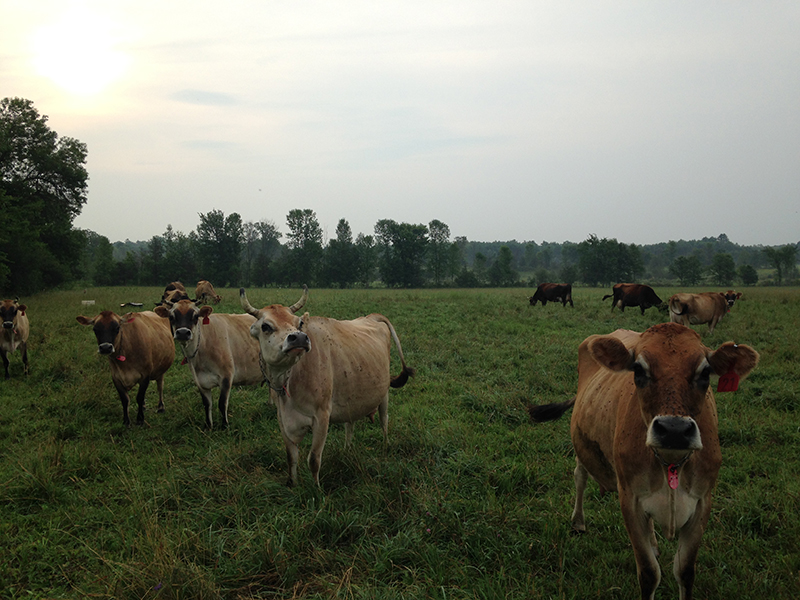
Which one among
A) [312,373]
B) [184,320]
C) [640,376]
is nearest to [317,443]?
[312,373]

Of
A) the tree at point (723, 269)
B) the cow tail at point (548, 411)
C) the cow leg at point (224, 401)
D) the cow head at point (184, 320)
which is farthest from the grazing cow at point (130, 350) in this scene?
the tree at point (723, 269)

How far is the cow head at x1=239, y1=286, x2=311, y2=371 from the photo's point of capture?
4.63 meters

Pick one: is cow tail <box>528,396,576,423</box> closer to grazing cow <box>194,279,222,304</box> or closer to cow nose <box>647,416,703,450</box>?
cow nose <box>647,416,703,450</box>

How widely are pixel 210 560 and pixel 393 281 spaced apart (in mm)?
77775

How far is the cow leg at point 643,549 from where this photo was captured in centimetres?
308

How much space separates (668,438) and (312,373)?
352 centimetres

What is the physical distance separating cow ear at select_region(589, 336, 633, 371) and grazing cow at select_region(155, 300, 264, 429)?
6.17 metres

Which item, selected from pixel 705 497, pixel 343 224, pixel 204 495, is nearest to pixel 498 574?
pixel 705 497

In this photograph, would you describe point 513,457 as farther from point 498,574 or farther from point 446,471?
point 498,574

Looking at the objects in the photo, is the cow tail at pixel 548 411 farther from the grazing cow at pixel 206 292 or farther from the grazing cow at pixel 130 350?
the grazing cow at pixel 206 292

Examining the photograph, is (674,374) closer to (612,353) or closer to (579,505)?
(612,353)

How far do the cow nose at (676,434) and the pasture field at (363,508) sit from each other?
4.83 ft

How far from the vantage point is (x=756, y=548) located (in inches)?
156

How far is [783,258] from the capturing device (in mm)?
79812
